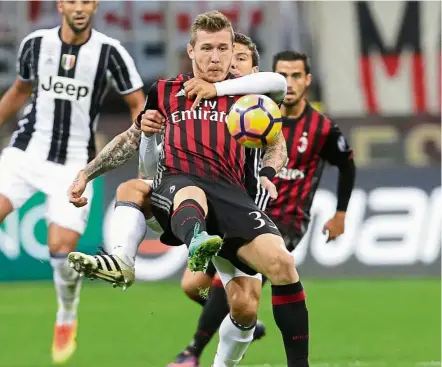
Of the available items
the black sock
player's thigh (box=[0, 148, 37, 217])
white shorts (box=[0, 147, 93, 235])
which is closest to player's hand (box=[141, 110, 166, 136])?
the black sock

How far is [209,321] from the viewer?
812 cm

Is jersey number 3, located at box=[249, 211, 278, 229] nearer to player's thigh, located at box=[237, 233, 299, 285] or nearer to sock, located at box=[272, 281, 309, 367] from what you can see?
player's thigh, located at box=[237, 233, 299, 285]

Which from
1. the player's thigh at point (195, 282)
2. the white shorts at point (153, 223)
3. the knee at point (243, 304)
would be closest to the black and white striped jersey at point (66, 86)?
the player's thigh at point (195, 282)

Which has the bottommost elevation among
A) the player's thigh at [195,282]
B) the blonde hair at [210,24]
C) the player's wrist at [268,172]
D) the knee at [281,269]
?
the player's thigh at [195,282]

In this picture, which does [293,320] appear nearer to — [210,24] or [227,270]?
[227,270]

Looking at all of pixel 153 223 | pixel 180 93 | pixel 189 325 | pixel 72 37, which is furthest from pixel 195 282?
pixel 189 325

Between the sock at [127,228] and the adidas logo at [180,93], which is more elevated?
the adidas logo at [180,93]

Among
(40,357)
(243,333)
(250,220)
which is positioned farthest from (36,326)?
(250,220)

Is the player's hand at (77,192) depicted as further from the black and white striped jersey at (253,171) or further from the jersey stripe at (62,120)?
the jersey stripe at (62,120)

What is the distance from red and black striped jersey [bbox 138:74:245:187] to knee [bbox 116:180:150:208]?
11 cm

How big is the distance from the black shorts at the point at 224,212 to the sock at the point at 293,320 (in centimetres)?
30

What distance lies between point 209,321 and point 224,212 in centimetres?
175

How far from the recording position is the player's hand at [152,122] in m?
6.79

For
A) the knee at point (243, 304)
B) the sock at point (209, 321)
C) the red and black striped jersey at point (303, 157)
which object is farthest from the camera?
the red and black striped jersey at point (303, 157)
